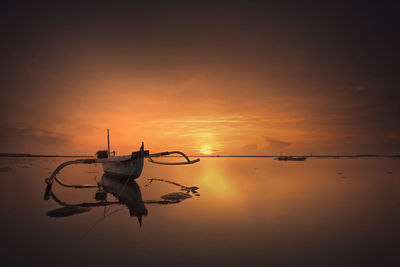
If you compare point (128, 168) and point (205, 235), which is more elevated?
point (128, 168)

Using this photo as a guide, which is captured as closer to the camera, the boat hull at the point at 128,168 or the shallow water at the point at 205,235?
the shallow water at the point at 205,235

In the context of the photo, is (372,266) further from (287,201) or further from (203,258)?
(287,201)

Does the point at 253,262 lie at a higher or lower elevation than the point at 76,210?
lower

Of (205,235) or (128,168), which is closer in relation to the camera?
(205,235)

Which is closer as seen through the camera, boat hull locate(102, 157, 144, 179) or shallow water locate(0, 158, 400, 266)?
shallow water locate(0, 158, 400, 266)

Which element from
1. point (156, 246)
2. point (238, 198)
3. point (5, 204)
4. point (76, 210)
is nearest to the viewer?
point (156, 246)

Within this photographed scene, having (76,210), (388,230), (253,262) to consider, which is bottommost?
(388,230)

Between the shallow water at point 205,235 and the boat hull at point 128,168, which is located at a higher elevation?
the boat hull at point 128,168

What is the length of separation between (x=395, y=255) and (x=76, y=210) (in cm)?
1840

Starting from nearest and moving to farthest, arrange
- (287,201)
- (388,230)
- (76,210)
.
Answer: (388,230), (76,210), (287,201)

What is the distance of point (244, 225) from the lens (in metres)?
12.0

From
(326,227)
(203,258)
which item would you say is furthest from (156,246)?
(326,227)

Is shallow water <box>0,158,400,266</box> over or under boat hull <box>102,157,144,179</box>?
under

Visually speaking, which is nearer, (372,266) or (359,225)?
(372,266)
